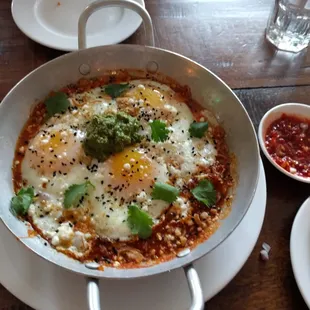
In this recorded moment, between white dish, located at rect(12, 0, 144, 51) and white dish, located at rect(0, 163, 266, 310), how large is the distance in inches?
37.8

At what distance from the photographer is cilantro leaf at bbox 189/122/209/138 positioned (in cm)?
169

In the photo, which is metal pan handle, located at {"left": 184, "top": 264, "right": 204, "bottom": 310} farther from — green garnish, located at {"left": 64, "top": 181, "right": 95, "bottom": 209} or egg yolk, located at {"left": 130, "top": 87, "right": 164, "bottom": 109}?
egg yolk, located at {"left": 130, "top": 87, "right": 164, "bottom": 109}

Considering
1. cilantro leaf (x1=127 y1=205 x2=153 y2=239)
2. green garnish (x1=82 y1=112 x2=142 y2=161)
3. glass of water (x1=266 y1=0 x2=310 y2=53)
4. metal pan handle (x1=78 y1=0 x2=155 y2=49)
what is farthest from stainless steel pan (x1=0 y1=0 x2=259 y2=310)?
glass of water (x1=266 y1=0 x2=310 y2=53)

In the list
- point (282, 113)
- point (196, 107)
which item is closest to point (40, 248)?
point (196, 107)

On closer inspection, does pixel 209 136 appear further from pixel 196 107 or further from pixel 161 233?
pixel 161 233

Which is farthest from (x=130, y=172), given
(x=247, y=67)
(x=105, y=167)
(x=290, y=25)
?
(x=290, y=25)

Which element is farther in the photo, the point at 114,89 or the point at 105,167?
the point at 114,89

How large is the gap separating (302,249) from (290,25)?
3.87 ft

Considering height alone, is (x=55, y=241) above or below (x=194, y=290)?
below

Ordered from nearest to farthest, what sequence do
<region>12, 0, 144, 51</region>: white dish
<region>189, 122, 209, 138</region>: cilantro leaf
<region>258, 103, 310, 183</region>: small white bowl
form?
<region>189, 122, 209, 138</region>: cilantro leaf < <region>258, 103, 310, 183</region>: small white bowl < <region>12, 0, 144, 51</region>: white dish

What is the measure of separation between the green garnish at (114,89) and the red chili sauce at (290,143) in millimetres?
632

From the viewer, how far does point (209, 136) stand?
1.71m

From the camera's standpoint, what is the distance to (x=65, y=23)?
2107mm

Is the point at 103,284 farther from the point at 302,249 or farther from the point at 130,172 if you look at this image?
the point at 302,249
